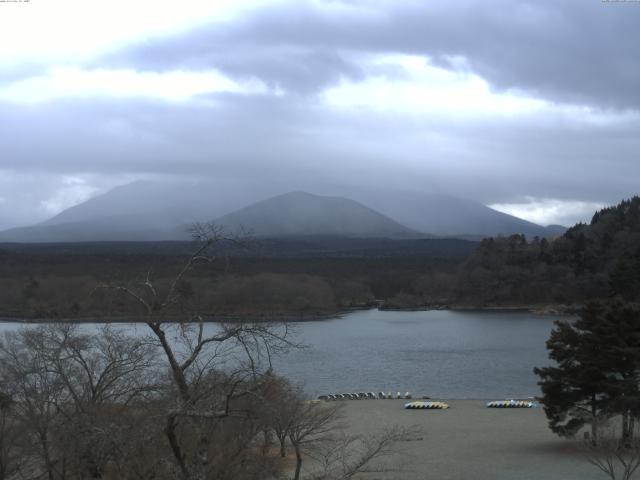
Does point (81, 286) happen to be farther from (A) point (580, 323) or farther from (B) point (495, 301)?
(A) point (580, 323)

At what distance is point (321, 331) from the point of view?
62.9 m

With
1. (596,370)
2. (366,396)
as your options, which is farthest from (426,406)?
(596,370)

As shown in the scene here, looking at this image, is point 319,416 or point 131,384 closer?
point 131,384

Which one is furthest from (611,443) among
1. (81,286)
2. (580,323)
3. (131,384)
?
(81,286)

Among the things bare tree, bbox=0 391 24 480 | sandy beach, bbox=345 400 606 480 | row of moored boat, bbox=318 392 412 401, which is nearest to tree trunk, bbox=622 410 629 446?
sandy beach, bbox=345 400 606 480

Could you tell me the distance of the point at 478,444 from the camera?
68.5 feet

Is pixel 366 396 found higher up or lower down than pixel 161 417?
lower down

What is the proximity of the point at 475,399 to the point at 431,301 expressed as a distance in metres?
65.2

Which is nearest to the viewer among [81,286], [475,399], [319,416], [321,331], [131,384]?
[131,384]

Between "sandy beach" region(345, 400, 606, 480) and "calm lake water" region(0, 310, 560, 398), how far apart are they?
3772mm

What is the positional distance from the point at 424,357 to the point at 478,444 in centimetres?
2455

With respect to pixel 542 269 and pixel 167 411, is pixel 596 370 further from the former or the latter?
pixel 542 269

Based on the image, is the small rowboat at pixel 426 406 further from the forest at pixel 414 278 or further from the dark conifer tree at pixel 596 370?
the forest at pixel 414 278

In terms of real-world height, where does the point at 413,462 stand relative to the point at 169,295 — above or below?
below
